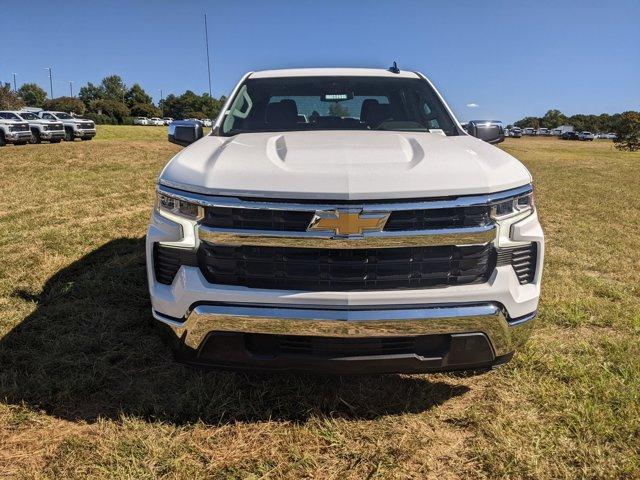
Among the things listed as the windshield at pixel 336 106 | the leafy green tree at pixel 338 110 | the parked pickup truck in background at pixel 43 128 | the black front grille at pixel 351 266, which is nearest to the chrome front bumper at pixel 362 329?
the black front grille at pixel 351 266

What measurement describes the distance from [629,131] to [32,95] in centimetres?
10589

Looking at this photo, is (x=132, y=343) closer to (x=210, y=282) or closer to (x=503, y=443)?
(x=210, y=282)

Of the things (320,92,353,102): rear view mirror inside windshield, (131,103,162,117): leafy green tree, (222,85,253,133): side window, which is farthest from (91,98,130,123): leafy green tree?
(320,92,353,102): rear view mirror inside windshield

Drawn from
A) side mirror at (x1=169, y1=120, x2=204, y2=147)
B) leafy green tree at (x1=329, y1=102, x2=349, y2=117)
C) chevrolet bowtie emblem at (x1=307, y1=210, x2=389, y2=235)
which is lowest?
chevrolet bowtie emblem at (x1=307, y1=210, x2=389, y2=235)

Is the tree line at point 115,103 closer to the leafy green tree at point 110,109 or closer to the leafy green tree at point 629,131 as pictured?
the leafy green tree at point 110,109

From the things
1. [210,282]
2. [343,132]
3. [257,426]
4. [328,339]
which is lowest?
[257,426]

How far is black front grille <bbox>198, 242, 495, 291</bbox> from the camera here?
2166 millimetres

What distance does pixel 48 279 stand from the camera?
15.4ft

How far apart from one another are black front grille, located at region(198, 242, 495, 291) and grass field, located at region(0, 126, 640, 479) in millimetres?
820

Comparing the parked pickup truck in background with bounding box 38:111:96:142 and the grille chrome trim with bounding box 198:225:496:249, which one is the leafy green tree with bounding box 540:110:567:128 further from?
the grille chrome trim with bounding box 198:225:496:249

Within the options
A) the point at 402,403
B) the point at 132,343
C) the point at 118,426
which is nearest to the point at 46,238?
the point at 132,343

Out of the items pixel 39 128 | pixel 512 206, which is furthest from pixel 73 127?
pixel 512 206

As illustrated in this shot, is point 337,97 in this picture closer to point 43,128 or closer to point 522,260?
point 522,260

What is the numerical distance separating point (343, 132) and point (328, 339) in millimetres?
1596
